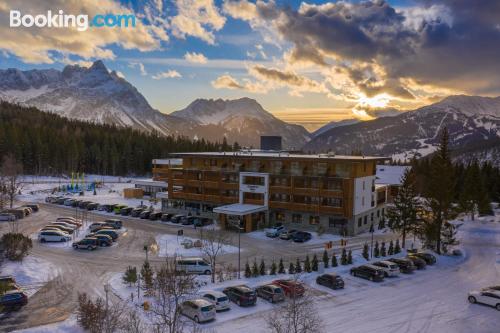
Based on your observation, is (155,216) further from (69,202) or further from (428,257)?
(428,257)

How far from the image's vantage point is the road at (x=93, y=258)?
31.9m

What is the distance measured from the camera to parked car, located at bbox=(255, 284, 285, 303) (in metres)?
34.5

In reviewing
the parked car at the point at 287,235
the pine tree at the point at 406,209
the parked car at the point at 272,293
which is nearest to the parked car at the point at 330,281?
the parked car at the point at 272,293

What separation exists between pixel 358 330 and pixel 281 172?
134ft

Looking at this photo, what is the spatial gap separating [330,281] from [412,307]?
7598 millimetres

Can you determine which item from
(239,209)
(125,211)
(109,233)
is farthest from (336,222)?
(125,211)

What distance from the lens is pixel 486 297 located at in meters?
35.4

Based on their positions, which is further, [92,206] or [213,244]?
[92,206]

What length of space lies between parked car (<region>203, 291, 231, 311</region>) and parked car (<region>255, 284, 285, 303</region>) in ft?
12.6

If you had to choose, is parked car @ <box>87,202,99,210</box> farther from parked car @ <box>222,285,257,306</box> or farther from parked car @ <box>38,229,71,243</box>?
parked car @ <box>222,285,257,306</box>

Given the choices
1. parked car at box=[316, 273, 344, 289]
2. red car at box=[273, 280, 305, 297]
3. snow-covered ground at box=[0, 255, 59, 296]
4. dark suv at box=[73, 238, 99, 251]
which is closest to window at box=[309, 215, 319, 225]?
parked car at box=[316, 273, 344, 289]

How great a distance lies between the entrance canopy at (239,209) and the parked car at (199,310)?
3244 centimetres

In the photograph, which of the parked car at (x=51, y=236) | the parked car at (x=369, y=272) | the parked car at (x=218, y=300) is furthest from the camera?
the parked car at (x=51, y=236)

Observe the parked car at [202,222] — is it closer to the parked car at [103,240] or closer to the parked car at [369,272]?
the parked car at [103,240]
